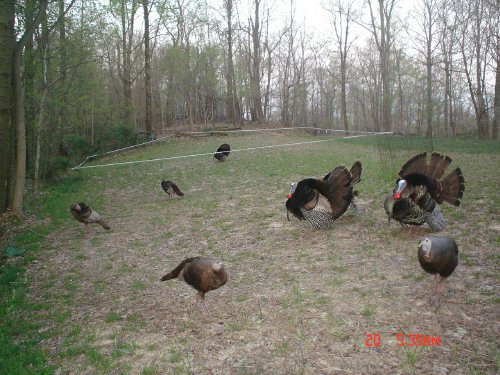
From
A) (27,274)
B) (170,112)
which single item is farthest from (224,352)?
(170,112)

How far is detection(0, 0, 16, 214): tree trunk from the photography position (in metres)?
9.29

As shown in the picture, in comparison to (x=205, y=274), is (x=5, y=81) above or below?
above

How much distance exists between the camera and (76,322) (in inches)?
204

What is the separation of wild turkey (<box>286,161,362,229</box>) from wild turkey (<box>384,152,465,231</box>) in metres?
0.91

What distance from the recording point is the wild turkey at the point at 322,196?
700 centimetres

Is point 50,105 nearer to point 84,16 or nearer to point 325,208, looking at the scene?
point 84,16

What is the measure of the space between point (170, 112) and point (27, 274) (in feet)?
115

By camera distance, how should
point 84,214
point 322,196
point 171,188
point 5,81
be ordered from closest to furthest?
point 322,196, point 84,214, point 5,81, point 171,188

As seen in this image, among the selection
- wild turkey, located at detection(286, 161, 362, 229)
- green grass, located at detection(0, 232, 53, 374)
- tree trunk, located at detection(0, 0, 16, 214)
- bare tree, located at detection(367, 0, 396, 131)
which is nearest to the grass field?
green grass, located at detection(0, 232, 53, 374)

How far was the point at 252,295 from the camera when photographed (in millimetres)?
5461

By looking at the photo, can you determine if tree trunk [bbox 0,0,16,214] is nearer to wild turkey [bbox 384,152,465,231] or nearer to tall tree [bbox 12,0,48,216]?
tall tree [bbox 12,0,48,216]

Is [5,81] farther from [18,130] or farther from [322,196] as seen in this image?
[322,196]
